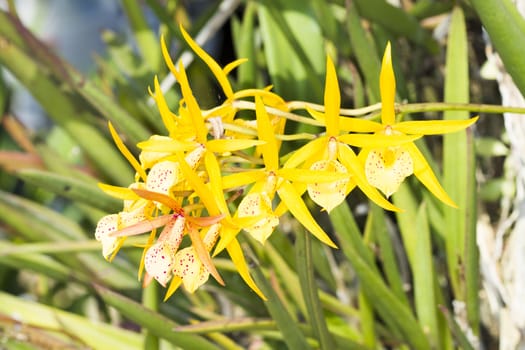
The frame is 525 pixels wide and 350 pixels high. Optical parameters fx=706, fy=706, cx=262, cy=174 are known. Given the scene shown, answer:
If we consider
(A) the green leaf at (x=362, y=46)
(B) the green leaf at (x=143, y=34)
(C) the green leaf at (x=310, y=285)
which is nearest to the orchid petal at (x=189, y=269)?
(C) the green leaf at (x=310, y=285)

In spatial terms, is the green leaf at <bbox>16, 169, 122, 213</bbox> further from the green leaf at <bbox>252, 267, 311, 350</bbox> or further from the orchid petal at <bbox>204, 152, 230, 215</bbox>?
the orchid petal at <bbox>204, 152, 230, 215</bbox>

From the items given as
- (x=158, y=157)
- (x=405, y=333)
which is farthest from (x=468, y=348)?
(x=158, y=157)

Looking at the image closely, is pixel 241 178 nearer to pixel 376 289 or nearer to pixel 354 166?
pixel 354 166

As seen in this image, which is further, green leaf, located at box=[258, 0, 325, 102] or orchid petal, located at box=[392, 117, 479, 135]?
green leaf, located at box=[258, 0, 325, 102]

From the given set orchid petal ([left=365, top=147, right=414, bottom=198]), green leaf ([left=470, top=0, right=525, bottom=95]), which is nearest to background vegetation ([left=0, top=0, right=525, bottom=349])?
green leaf ([left=470, top=0, right=525, bottom=95])

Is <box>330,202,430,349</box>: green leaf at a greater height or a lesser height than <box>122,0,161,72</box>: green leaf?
lesser

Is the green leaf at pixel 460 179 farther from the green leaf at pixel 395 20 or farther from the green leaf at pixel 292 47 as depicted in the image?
the green leaf at pixel 292 47
